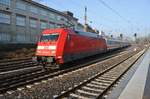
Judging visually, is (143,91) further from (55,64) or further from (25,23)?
(25,23)

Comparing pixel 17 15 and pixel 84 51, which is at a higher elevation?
pixel 17 15

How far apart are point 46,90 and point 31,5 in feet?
135

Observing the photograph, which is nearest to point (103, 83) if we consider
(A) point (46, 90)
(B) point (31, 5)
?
(A) point (46, 90)

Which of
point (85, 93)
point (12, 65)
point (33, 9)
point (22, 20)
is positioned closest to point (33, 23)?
point (33, 9)

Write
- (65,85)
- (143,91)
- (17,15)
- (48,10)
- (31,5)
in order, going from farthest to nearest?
(48,10) < (31,5) < (17,15) < (65,85) < (143,91)

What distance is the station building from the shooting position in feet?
136

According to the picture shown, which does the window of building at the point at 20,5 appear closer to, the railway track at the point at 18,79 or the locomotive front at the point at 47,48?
the locomotive front at the point at 47,48

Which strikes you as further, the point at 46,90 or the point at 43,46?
the point at 43,46

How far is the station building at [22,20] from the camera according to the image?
41.4 meters

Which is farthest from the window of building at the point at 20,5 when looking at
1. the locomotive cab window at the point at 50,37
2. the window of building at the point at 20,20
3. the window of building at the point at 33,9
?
the locomotive cab window at the point at 50,37

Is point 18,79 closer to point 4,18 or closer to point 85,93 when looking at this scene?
point 85,93

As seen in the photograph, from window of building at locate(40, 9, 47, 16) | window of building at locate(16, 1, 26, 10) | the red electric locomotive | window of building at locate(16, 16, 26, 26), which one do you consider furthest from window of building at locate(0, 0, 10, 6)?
the red electric locomotive

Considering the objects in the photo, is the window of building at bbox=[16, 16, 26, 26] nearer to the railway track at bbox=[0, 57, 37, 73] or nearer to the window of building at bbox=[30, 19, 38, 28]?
the window of building at bbox=[30, 19, 38, 28]

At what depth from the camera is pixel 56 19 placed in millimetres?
61312
